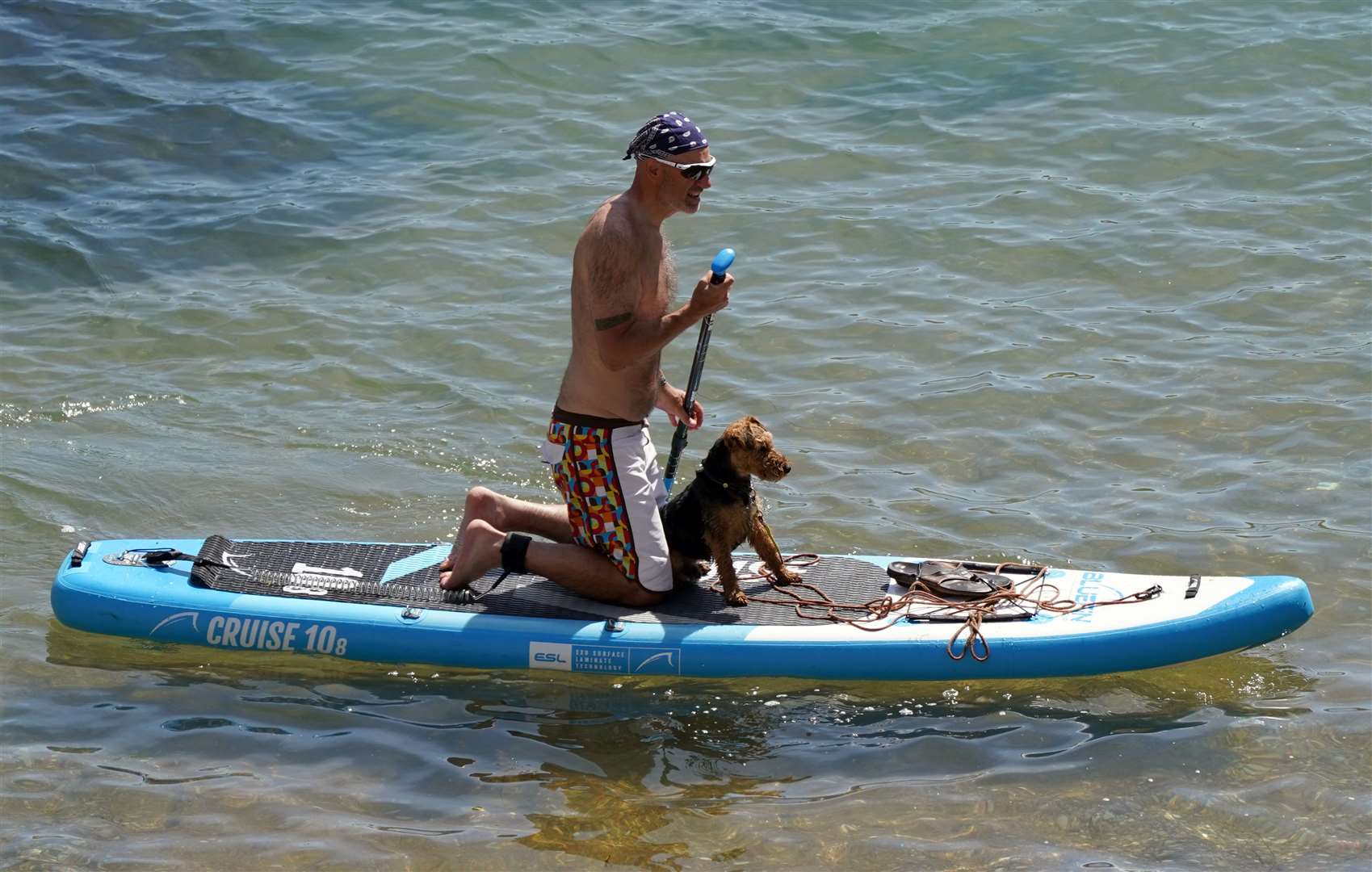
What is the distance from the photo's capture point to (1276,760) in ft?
17.4

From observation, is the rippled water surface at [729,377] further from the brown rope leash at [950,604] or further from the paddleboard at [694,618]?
the brown rope leash at [950,604]

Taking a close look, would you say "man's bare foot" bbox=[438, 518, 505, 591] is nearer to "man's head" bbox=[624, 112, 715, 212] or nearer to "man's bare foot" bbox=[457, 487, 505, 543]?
"man's bare foot" bbox=[457, 487, 505, 543]

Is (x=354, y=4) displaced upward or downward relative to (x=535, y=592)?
upward

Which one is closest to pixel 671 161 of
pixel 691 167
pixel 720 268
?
pixel 691 167

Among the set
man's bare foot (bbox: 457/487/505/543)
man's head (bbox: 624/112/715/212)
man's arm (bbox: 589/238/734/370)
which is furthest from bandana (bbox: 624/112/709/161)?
man's bare foot (bbox: 457/487/505/543)

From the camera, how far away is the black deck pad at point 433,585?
6.03 metres

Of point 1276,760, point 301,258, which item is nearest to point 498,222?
point 301,258

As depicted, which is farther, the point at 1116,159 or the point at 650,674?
the point at 1116,159

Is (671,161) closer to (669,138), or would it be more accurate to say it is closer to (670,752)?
(669,138)

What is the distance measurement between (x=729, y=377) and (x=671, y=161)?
3.53 metres

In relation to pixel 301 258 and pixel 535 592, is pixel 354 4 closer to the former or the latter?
pixel 301 258

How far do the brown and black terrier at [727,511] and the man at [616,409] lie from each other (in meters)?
0.13

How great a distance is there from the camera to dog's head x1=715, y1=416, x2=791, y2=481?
18.3ft

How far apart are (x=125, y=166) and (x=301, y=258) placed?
8.31 feet
